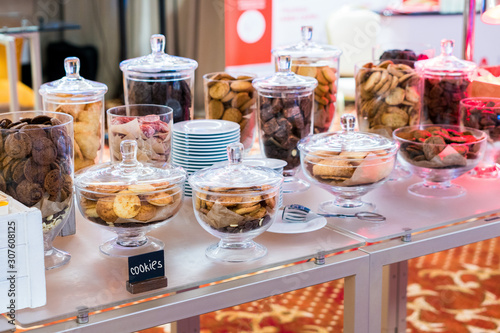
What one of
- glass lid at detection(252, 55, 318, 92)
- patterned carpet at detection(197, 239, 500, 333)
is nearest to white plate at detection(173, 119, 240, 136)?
glass lid at detection(252, 55, 318, 92)

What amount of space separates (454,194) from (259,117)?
1.45ft

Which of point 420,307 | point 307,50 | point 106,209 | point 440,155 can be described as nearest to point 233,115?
point 307,50

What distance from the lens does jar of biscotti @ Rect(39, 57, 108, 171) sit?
1271 millimetres

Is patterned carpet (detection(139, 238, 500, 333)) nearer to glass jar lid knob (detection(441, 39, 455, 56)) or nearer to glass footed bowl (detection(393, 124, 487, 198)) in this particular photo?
glass footed bowl (detection(393, 124, 487, 198))

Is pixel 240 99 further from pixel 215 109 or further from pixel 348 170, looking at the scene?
pixel 348 170

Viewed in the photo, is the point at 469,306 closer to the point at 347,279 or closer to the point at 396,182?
the point at 396,182

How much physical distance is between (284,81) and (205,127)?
0.63 feet

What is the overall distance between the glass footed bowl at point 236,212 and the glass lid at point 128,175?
54 millimetres

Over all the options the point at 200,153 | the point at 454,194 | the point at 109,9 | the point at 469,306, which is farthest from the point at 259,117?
the point at 109,9

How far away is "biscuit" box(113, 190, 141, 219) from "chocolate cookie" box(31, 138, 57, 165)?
0.37 ft

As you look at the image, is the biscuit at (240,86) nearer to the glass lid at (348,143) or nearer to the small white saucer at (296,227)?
the glass lid at (348,143)

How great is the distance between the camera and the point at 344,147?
1.24 metres

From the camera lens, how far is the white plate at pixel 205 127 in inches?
52.7

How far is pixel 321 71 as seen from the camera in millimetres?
1559
